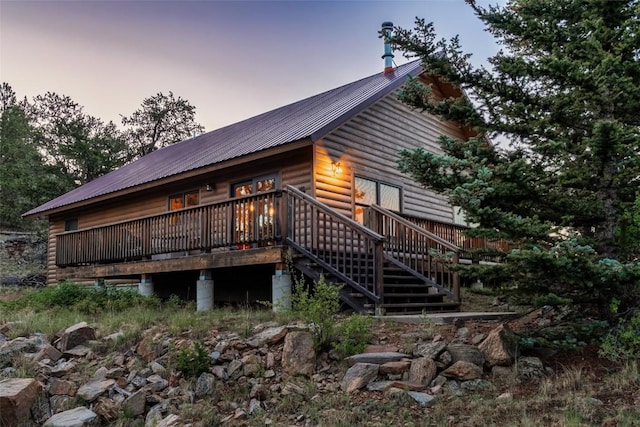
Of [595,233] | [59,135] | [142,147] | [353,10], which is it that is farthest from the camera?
[142,147]

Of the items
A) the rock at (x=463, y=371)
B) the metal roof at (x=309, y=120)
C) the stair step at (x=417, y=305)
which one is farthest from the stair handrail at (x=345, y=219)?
the rock at (x=463, y=371)

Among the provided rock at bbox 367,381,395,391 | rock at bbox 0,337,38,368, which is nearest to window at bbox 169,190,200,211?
rock at bbox 0,337,38,368

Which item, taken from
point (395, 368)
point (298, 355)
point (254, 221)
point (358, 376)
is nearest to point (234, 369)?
point (298, 355)

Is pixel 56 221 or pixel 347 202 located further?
pixel 56 221

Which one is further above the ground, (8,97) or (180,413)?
(8,97)

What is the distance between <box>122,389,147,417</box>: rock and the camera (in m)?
5.09

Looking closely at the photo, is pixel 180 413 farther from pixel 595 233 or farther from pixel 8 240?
pixel 8 240

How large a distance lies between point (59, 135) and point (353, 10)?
25.2 meters

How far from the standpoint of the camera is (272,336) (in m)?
5.95

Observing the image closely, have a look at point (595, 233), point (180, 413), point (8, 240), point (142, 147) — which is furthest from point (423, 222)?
point (142, 147)

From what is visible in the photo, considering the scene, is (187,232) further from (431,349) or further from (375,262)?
(431,349)

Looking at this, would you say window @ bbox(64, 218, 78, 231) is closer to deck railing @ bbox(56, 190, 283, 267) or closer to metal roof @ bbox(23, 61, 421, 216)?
metal roof @ bbox(23, 61, 421, 216)

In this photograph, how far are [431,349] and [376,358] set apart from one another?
1.87 feet

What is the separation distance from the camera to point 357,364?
197 inches
